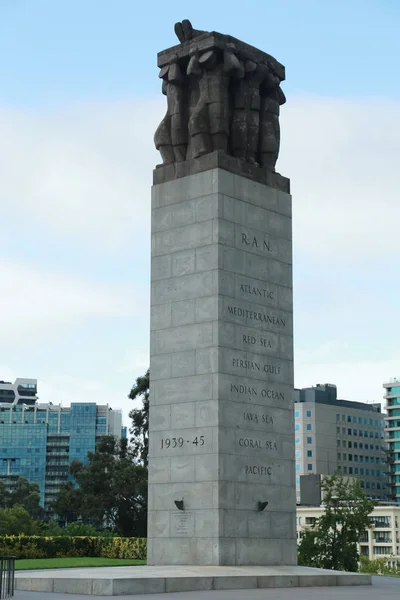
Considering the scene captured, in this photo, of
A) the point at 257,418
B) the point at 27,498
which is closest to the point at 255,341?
the point at 257,418

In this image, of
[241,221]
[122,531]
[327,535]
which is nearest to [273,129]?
[241,221]

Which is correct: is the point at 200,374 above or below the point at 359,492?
above

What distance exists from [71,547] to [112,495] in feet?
63.6

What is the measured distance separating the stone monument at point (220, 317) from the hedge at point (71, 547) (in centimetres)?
1428

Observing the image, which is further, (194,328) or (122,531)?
(122,531)

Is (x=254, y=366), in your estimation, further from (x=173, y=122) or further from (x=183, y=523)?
(x=173, y=122)

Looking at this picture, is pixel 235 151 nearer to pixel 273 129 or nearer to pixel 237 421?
pixel 273 129

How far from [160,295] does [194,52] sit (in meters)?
8.54

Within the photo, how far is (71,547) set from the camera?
4578 cm

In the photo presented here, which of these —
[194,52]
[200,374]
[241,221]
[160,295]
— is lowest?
[200,374]

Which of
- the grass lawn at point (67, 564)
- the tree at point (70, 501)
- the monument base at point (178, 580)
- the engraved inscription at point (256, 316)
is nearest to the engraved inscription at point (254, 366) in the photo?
the engraved inscription at point (256, 316)

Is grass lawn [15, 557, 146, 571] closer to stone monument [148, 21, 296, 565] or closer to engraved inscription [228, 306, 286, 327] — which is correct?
stone monument [148, 21, 296, 565]

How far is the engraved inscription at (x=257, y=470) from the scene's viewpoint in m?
31.0

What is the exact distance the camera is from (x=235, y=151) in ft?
112
